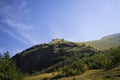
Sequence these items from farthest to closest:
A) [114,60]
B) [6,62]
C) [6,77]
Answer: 1. [114,60]
2. [6,62]
3. [6,77]

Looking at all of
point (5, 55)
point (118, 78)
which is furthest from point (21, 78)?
point (118, 78)

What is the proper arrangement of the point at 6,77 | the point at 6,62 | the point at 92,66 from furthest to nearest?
the point at 92,66 → the point at 6,62 → the point at 6,77

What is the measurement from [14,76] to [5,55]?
924 cm

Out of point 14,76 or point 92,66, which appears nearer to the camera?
point 14,76

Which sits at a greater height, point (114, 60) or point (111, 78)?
point (114, 60)

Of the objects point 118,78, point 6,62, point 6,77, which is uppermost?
point 6,62

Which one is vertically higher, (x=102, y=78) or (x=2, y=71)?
(x=2, y=71)

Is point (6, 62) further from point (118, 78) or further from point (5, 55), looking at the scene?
point (118, 78)

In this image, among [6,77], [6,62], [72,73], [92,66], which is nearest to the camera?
[6,77]

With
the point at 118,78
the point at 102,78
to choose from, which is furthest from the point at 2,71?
the point at 118,78

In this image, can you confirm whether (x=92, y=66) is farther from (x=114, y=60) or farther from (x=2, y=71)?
(x=2, y=71)

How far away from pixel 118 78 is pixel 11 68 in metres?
32.2

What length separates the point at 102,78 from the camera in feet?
187

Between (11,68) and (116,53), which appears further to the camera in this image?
(116,53)
